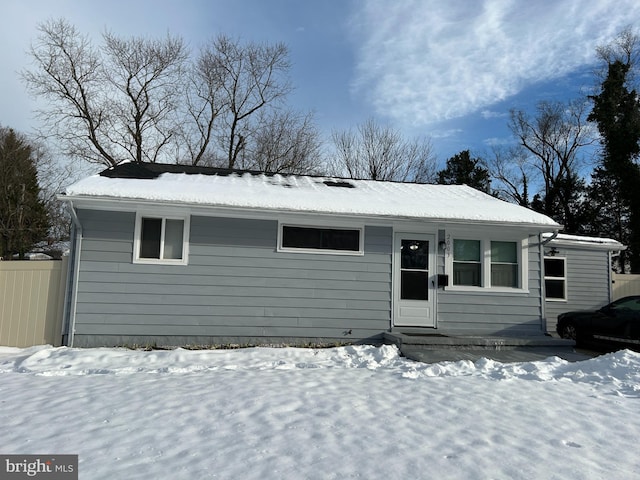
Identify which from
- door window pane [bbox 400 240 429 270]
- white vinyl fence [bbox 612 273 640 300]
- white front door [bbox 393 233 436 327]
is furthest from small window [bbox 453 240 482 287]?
white vinyl fence [bbox 612 273 640 300]

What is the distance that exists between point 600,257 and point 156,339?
11997 mm

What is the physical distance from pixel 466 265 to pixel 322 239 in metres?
3.03

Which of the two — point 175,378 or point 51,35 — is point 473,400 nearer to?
point 175,378

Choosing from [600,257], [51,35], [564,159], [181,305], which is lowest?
[181,305]

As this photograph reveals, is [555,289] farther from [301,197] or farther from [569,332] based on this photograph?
[301,197]

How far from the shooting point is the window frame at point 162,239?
7320 millimetres

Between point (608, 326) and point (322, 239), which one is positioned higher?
point (322, 239)

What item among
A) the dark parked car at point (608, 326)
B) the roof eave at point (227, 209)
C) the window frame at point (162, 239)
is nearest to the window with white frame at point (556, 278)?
the dark parked car at point (608, 326)

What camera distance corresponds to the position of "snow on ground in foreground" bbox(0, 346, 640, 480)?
2975 millimetres

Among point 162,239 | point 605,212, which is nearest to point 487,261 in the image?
point 162,239

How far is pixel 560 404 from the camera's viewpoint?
4.48 metres

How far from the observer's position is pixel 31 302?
726cm

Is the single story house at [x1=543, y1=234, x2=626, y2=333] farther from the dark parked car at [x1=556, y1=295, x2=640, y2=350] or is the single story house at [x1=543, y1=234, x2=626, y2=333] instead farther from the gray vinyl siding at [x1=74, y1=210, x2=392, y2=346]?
the gray vinyl siding at [x1=74, y1=210, x2=392, y2=346]

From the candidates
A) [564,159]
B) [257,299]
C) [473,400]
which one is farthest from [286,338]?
[564,159]
